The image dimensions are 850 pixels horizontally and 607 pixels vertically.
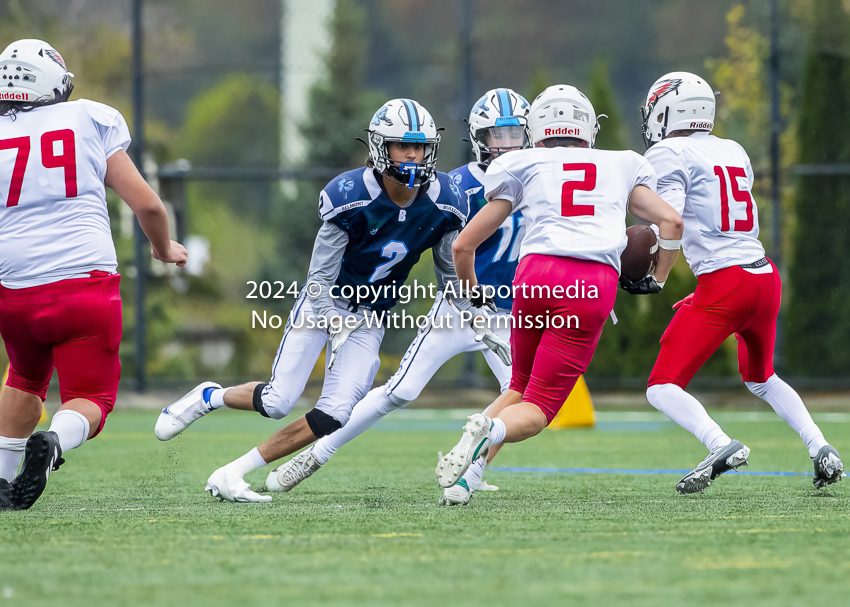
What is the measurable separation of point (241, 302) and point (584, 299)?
16.2 metres

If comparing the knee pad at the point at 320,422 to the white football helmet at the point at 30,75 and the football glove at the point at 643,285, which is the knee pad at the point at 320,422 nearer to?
the football glove at the point at 643,285

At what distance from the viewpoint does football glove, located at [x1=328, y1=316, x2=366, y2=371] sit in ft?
17.0

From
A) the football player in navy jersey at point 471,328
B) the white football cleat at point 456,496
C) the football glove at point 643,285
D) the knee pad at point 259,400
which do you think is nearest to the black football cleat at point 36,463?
the knee pad at point 259,400

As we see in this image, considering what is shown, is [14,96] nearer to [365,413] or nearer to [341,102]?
[365,413]

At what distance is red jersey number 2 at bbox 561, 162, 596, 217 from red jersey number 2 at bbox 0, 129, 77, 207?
2.00 meters

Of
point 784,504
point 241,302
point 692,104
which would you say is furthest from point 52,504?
point 241,302

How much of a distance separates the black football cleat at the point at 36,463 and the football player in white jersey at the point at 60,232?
0.36 feet

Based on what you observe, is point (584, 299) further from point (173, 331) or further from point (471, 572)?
point (173, 331)

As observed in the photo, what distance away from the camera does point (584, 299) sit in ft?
15.1

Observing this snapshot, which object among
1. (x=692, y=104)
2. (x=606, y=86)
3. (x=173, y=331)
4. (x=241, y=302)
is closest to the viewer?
(x=692, y=104)

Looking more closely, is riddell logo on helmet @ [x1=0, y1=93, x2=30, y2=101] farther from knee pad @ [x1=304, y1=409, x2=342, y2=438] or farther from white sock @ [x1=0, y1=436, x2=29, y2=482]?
knee pad @ [x1=304, y1=409, x2=342, y2=438]

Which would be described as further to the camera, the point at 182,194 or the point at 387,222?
the point at 182,194

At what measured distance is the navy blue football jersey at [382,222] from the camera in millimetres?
5109

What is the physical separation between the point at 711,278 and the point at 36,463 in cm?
310
